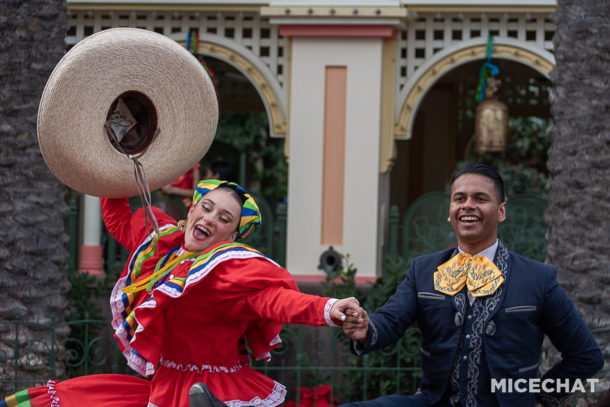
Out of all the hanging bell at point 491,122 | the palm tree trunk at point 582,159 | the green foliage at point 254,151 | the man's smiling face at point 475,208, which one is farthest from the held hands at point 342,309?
the green foliage at point 254,151

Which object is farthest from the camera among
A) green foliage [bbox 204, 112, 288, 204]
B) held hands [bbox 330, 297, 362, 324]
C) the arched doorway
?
green foliage [bbox 204, 112, 288, 204]

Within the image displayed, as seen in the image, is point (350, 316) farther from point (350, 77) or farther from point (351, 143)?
point (350, 77)

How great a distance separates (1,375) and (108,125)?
9.37 ft

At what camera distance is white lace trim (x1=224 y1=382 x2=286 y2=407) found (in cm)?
441

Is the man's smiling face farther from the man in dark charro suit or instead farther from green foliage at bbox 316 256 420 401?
green foliage at bbox 316 256 420 401

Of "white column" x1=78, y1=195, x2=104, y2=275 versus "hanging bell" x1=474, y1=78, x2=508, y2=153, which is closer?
"white column" x1=78, y1=195, x2=104, y2=275

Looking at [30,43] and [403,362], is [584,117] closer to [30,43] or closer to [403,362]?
[403,362]

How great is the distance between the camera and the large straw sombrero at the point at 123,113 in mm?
4441

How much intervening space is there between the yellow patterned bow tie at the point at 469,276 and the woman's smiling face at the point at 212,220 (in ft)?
3.06

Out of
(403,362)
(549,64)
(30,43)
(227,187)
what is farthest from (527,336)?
(549,64)

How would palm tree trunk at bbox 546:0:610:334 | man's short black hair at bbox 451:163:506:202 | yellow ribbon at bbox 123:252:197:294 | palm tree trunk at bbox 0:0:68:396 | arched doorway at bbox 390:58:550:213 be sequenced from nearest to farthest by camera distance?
man's short black hair at bbox 451:163:506:202, yellow ribbon at bbox 123:252:197:294, palm tree trunk at bbox 546:0:610:334, palm tree trunk at bbox 0:0:68:396, arched doorway at bbox 390:58:550:213

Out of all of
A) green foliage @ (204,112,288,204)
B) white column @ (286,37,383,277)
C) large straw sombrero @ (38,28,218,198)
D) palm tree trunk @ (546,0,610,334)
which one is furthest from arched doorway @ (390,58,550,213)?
large straw sombrero @ (38,28,218,198)

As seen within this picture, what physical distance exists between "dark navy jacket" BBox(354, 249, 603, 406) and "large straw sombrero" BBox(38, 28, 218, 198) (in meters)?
1.25

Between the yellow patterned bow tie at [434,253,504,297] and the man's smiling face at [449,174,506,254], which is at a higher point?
the man's smiling face at [449,174,506,254]
